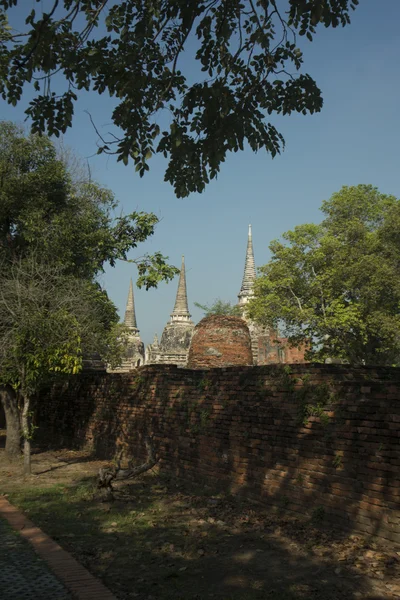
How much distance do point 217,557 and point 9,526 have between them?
7.99 feet

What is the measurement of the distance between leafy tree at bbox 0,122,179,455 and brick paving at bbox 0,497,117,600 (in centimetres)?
440

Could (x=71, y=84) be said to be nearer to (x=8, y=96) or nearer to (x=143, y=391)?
(x=8, y=96)

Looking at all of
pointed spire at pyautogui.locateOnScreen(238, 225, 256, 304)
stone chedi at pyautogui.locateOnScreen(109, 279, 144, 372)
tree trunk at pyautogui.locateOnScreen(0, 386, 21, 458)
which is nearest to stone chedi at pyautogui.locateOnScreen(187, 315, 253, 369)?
tree trunk at pyautogui.locateOnScreen(0, 386, 21, 458)

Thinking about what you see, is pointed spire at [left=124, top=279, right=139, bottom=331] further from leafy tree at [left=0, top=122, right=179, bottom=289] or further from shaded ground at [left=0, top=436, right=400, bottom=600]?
shaded ground at [left=0, top=436, right=400, bottom=600]

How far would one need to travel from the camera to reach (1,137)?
510 inches

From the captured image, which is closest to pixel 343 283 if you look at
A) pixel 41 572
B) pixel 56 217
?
pixel 56 217

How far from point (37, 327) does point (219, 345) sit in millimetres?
5597

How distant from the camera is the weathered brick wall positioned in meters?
6.05

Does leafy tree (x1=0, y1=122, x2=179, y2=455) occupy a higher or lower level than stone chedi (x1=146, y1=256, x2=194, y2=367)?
lower

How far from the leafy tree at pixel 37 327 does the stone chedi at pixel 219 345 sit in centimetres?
335

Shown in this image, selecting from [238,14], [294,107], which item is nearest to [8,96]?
[238,14]

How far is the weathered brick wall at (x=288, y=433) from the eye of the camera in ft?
19.9

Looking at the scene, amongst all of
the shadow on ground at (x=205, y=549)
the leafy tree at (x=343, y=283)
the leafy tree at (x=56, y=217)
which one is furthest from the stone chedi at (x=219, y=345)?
the leafy tree at (x=343, y=283)

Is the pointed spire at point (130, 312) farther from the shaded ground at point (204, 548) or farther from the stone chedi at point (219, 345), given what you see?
the shaded ground at point (204, 548)
